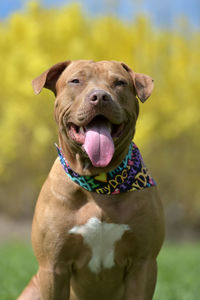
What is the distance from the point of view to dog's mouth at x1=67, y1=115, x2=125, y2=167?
338 centimetres

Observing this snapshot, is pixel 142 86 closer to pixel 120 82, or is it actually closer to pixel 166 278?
pixel 120 82

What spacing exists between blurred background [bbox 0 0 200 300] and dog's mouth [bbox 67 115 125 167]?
34.1 ft

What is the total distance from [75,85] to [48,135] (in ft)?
37.4

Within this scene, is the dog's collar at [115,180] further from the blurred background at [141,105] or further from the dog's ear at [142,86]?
the blurred background at [141,105]

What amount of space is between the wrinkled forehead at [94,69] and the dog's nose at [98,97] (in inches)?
13.6

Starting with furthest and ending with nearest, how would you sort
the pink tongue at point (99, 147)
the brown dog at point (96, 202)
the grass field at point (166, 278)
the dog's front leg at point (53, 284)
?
the grass field at point (166, 278), the dog's front leg at point (53, 284), the brown dog at point (96, 202), the pink tongue at point (99, 147)

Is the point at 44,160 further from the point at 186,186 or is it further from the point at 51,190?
the point at 51,190

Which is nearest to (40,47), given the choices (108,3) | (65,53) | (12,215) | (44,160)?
(65,53)

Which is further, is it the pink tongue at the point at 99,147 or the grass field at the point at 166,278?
the grass field at the point at 166,278

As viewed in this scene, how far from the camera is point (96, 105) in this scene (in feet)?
11.1

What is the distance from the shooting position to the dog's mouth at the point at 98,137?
3385mm

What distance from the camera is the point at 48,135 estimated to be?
14992 millimetres

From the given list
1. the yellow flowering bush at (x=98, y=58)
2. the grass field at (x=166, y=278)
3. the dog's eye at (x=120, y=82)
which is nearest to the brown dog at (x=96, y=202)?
the dog's eye at (x=120, y=82)

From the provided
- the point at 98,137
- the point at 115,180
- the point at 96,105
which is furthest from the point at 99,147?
the point at 115,180
